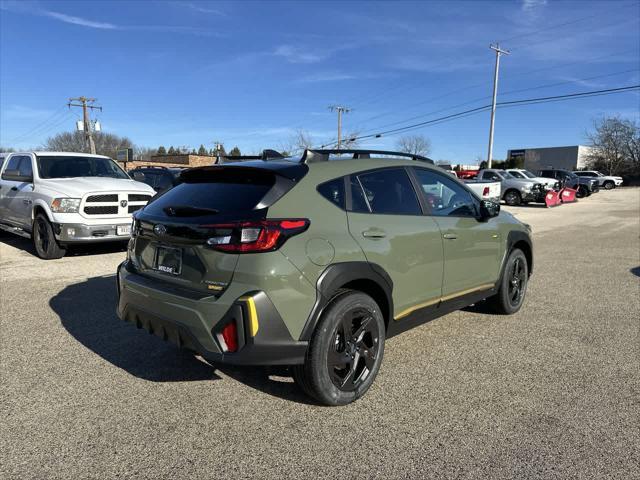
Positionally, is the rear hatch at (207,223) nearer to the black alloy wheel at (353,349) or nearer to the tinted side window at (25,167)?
the black alloy wheel at (353,349)

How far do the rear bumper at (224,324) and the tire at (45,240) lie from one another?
5741 mm

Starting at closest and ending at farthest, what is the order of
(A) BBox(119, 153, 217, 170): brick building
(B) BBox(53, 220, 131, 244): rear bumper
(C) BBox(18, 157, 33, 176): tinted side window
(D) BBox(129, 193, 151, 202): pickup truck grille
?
(B) BBox(53, 220, 131, 244): rear bumper
(D) BBox(129, 193, 151, 202): pickup truck grille
(C) BBox(18, 157, 33, 176): tinted side window
(A) BBox(119, 153, 217, 170): brick building

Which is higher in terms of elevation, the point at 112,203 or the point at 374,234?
the point at 374,234

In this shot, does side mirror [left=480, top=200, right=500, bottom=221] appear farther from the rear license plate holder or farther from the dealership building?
the dealership building

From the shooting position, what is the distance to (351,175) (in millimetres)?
3338

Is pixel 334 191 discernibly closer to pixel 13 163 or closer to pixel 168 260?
pixel 168 260

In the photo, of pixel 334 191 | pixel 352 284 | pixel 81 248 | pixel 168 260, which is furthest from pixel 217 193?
pixel 81 248

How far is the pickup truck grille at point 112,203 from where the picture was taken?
25.2ft

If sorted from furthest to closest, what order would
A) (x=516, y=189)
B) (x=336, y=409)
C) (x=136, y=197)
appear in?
(x=516, y=189)
(x=136, y=197)
(x=336, y=409)

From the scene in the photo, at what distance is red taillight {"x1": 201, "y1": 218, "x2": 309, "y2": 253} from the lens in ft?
8.91

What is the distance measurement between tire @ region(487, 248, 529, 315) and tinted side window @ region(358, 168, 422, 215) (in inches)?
69.1

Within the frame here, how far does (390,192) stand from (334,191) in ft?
2.07

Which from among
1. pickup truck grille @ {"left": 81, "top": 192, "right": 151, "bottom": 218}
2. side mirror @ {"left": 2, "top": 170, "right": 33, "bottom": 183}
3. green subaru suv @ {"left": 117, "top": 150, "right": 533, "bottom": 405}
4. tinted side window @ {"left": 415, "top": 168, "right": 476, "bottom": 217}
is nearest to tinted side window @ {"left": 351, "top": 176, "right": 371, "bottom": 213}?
green subaru suv @ {"left": 117, "top": 150, "right": 533, "bottom": 405}

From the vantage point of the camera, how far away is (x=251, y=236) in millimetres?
2725
